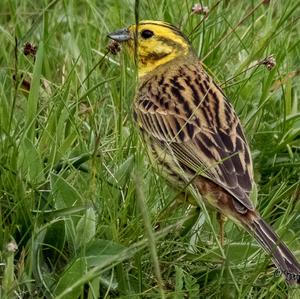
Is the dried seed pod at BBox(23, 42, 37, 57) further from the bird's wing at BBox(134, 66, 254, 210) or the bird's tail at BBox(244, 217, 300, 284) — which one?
the bird's tail at BBox(244, 217, 300, 284)

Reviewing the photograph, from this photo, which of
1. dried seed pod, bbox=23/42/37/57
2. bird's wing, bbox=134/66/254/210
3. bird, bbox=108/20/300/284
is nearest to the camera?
bird, bbox=108/20/300/284

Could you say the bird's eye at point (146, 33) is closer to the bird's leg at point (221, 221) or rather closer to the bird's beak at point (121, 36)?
the bird's beak at point (121, 36)

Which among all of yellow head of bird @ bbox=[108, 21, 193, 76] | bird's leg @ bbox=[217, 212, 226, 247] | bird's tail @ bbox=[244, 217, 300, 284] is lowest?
bird's leg @ bbox=[217, 212, 226, 247]

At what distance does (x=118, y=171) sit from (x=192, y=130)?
48 centimetres

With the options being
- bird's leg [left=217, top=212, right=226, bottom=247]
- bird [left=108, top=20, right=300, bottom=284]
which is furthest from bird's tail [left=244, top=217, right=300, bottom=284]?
bird's leg [left=217, top=212, right=226, bottom=247]

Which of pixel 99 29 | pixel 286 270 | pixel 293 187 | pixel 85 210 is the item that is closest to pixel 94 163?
pixel 85 210

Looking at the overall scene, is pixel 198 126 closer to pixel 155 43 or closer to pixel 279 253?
pixel 155 43

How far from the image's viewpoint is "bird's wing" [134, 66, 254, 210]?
4.73 meters

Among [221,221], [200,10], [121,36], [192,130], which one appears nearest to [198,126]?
[192,130]

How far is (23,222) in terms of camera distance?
14.6 ft

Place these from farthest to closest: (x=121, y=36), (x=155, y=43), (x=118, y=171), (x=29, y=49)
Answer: (x=155, y=43) < (x=121, y=36) < (x=29, y=49) < (x=118, y=171)

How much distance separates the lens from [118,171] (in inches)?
187

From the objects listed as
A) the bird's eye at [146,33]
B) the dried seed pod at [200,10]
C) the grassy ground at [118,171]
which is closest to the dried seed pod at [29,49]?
the grassy ground at [118,171]

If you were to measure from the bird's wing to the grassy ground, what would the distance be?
137 mm
